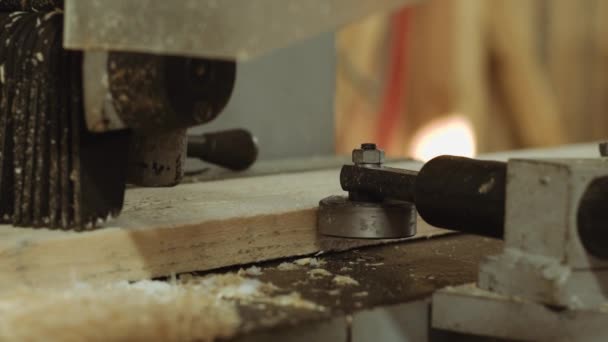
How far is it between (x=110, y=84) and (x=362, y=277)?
33cm

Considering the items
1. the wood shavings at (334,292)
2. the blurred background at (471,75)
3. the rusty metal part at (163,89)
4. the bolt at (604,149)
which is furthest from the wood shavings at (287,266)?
the blurred background at (471,75)

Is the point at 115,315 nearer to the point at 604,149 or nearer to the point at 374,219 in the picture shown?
the point at 374,219

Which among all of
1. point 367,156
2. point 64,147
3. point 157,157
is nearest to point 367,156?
point 367,156

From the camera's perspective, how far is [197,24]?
696mm

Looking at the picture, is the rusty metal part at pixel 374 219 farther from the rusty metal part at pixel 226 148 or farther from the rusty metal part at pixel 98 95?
the rusty metal part at pixel 226 148

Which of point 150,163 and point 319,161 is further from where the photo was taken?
point 319,161

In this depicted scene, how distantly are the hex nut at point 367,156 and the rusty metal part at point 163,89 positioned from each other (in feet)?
0.78

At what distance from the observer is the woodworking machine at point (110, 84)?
2.29 ft

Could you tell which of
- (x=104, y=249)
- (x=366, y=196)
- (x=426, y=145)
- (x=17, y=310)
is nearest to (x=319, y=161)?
(x=366, y=196)

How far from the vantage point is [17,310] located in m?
0.71

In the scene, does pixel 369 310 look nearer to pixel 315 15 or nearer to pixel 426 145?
pixel 315 15

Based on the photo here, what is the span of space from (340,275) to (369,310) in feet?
0.44

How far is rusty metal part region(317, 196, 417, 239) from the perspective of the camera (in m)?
0.92

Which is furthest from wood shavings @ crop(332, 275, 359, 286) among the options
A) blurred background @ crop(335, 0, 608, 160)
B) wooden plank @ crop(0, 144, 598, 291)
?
blurred background @ crop(335, 0, 608, 160)
